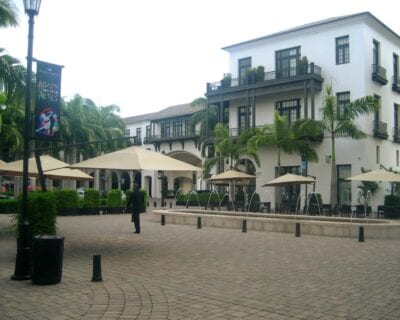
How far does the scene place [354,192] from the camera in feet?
94.6

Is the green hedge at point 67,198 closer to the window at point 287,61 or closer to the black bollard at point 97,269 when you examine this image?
the window at point 287,61

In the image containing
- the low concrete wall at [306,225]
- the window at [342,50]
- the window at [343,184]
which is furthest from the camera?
the window at [342,50]

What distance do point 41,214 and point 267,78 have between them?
25.6 meters

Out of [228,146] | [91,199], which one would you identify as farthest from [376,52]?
[91,199]

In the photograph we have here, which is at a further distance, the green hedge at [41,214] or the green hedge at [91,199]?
the green hedge at [91,199]

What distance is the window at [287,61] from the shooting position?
32031mm

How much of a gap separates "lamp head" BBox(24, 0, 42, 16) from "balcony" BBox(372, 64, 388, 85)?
25554 millimetres

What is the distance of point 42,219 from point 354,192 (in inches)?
892

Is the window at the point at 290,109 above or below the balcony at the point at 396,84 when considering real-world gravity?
below

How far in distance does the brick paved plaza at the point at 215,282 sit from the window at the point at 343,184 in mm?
16009

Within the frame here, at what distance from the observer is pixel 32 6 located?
8.69m

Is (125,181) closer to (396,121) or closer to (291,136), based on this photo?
(396,121)

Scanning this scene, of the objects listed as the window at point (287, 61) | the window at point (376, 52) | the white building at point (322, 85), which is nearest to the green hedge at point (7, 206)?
the white building at point (322, 85)

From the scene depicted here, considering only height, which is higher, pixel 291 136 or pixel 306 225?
pixel 291 136
